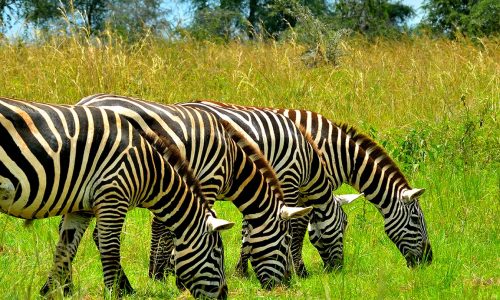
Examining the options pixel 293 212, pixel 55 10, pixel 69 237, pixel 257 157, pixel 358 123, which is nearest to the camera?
pixel 69 237

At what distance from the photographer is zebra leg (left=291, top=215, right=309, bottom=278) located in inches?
289

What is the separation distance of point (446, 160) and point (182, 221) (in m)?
5.65

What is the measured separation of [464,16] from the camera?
92.2 ft

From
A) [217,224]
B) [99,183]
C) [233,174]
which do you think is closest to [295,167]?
[233,174]

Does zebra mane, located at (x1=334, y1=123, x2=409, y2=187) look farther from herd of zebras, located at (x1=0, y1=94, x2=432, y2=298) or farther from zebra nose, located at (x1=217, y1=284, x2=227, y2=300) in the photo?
zebra nose, located at (x1=217, y1=284, x2=227, y2=300)

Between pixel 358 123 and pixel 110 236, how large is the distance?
22.9ft

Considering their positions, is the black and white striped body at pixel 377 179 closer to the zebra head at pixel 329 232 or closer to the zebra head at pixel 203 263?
the zebra head at pixel 329 232

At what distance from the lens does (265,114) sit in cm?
753

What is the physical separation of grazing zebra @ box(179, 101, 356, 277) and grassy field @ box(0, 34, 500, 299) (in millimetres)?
305

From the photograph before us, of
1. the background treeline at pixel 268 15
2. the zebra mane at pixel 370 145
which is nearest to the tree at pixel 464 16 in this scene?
the background treeline at pixel 268 15

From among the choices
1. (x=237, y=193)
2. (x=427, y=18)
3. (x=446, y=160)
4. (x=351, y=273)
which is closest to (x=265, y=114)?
(x=237, y=193)

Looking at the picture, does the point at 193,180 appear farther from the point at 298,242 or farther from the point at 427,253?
the point at 427,253

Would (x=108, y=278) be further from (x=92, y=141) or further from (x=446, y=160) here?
(x=446, y=160)

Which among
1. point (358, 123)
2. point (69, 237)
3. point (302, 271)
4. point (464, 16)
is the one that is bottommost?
point (302, 271)
